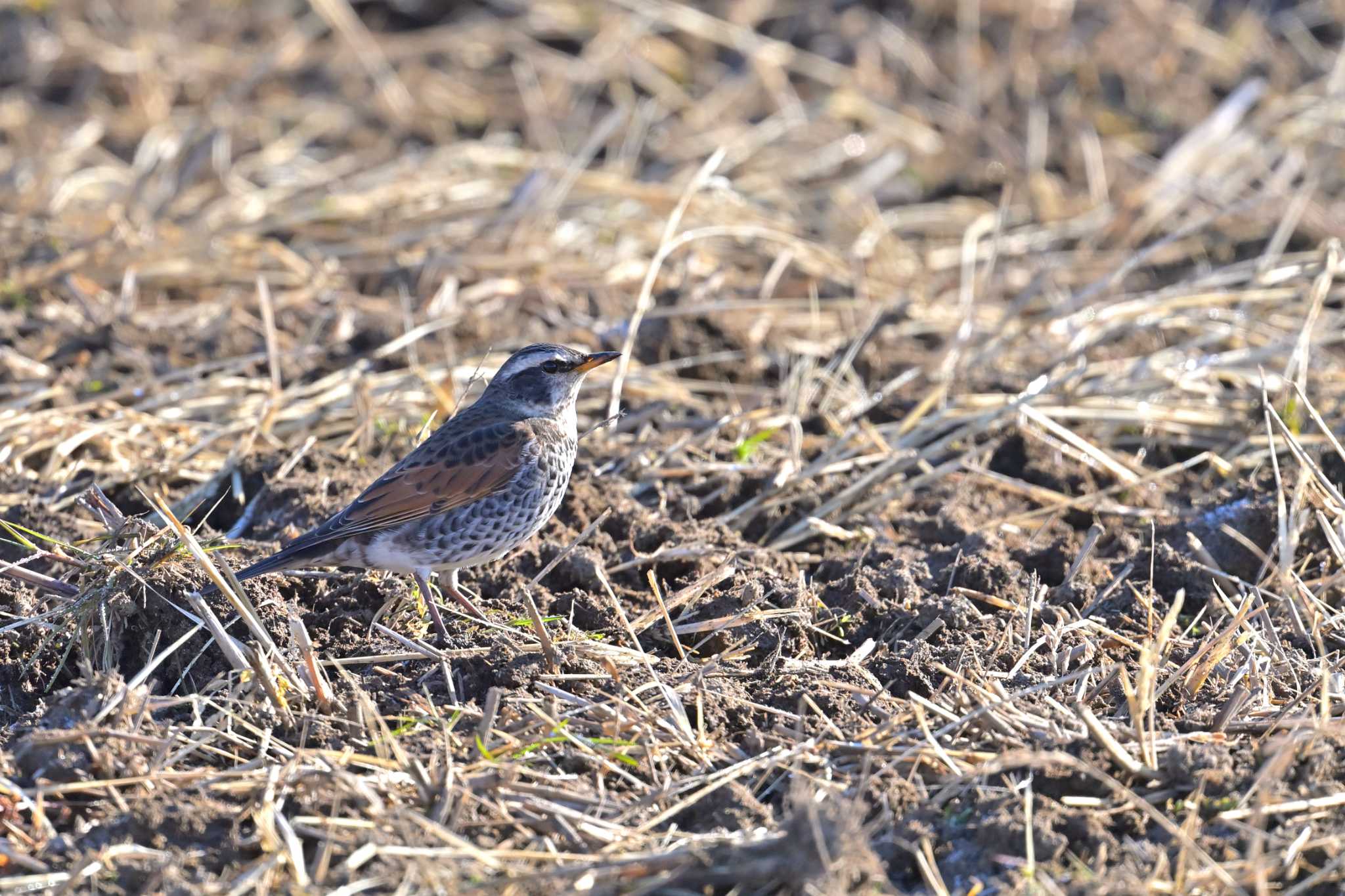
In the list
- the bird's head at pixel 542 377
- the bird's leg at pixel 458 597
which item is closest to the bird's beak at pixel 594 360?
the bird's head at pixel 542 377

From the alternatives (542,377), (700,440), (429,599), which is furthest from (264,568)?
(700,440)

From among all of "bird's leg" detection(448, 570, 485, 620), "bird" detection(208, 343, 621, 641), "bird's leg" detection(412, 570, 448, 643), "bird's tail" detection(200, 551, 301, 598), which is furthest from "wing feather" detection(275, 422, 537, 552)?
"bird's leg" detection(448, 570, 485, 620)

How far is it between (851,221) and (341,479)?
15.6 feet

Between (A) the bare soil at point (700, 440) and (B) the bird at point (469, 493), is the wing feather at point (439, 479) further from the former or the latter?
(A) the bare soil at point (700, 440)

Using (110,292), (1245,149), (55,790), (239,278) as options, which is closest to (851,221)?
(1245,149)

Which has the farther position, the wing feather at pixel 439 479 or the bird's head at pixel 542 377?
the bird's head at pixel 542 377

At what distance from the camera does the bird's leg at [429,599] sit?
534 cm

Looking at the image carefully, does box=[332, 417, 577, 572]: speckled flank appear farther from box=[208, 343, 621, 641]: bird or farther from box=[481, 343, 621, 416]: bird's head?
box=[481, 343, 621, 416]: bird's head

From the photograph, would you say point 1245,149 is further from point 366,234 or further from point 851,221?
point 366,234

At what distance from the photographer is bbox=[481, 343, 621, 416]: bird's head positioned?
6031 mm

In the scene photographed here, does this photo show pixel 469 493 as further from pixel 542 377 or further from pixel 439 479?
pixel 542 377

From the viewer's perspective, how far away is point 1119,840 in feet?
13.7

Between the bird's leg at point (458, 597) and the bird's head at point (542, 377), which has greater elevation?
the bird's head at point (542, 377)

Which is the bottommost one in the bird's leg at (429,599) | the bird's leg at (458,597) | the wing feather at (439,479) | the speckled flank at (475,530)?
the bird's leg at (458,597)
